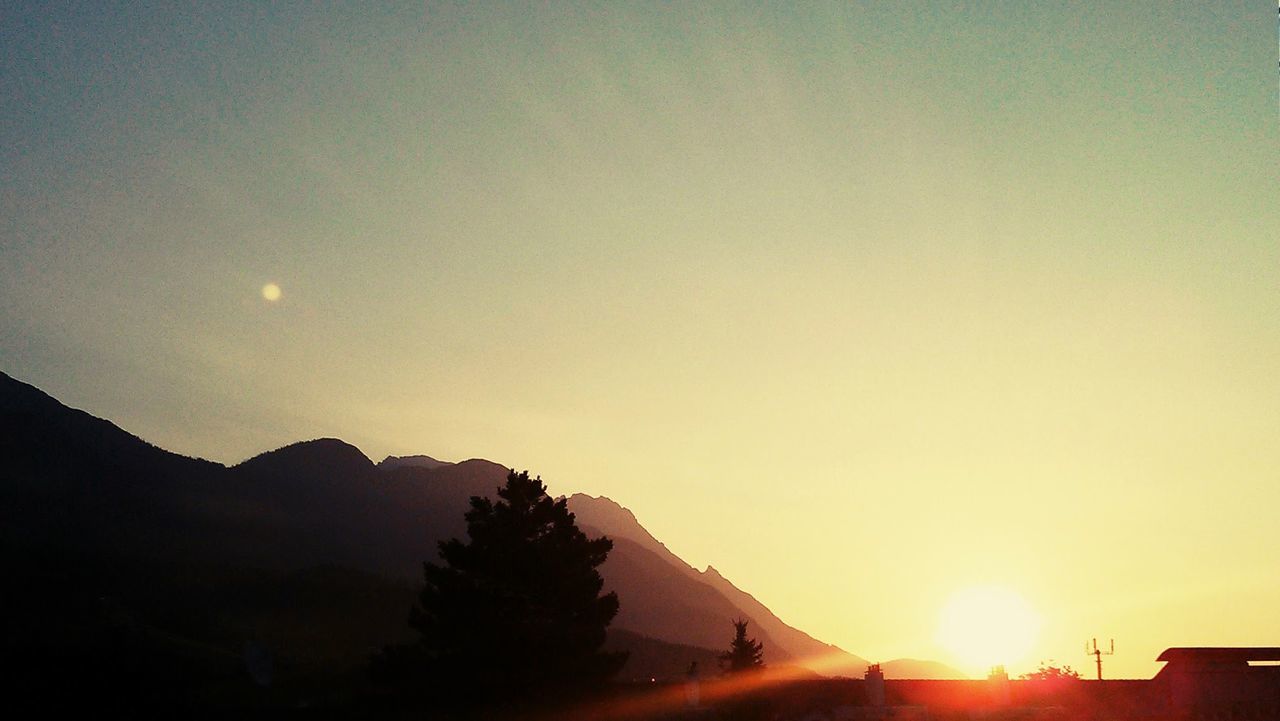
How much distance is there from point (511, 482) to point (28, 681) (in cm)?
5708

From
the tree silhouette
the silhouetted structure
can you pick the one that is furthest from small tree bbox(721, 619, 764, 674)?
the silhouetted structure

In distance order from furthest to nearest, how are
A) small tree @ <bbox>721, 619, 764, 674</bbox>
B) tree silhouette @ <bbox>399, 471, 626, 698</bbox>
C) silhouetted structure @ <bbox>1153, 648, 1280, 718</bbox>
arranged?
small tree @ <bbox>721, 619, 764, 674</bbox>
tree silhouette @ <bbox>399, 471, 626, 698</bbox>
silhouetted structure @ <bbox>1153, 648, 1280, 718</bbox>

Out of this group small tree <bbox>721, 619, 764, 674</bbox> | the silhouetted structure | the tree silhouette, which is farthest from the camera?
small tree <bbox>721, 619, 764, 674</bbox>

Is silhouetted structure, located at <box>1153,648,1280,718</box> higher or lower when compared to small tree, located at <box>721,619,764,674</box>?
lower

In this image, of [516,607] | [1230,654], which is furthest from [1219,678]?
[516,607]

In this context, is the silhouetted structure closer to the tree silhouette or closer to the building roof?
the building roof

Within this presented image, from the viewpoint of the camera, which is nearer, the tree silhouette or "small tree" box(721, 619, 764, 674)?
the tree silhouette

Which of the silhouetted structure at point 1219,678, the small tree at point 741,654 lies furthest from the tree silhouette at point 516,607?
the small tree at point 741,654

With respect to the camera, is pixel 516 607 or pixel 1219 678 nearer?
pixel 1219 678

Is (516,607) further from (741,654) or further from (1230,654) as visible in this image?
(741,654)

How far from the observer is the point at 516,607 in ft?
180

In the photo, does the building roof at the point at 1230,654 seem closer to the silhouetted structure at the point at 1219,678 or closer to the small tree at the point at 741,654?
the silhouetted structure at the point at 1219,678

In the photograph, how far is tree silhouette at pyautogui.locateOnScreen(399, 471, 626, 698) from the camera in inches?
2080

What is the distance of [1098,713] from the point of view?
40.3m
